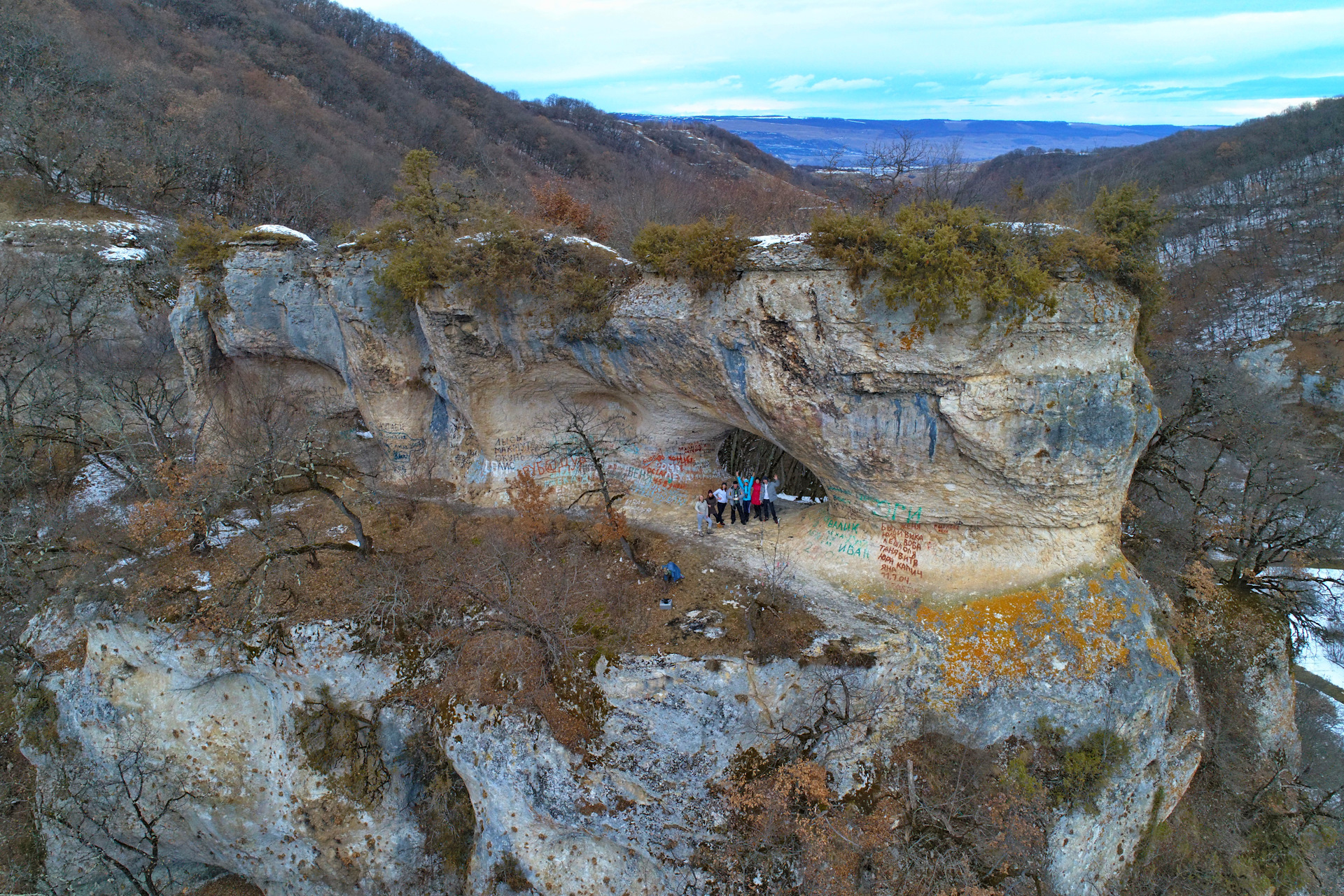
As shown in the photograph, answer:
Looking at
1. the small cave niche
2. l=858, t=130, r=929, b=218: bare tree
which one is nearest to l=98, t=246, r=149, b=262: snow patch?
the small cave niche

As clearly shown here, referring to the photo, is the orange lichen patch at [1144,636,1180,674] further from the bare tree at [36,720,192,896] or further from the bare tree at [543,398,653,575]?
the bare tree at [36,720,192,896]

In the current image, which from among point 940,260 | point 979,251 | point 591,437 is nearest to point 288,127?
point 591,437

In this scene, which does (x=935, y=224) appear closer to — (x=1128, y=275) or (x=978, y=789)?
(x=1128, y=275)

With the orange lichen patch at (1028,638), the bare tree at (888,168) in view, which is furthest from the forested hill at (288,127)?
the orange lichen patch at (1028,638)

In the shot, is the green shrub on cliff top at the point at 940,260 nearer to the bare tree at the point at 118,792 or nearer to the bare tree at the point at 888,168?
the bare tree at the point at 888,168

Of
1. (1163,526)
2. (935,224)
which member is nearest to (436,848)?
(935,224)

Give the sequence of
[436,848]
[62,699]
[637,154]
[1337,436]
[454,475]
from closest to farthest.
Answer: [436,848], [62,699], [454,475], [1337,436], [637,154]
